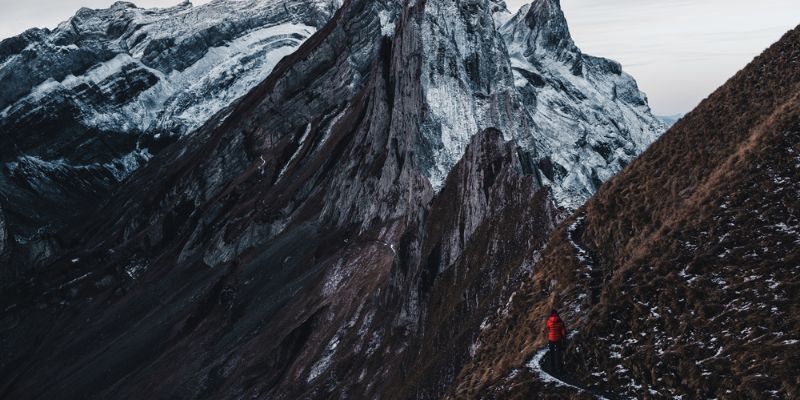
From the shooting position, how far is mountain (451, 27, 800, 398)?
2505cm

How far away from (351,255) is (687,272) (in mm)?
94740

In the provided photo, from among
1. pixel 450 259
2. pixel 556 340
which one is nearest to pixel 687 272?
pixel 556 340

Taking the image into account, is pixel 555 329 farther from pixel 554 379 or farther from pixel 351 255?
pixel 351 255

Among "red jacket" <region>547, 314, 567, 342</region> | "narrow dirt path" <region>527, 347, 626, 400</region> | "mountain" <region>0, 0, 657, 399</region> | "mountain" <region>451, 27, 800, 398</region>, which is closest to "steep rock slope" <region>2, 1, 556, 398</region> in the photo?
"mountain" <region>0, 0, 657, 399</region>

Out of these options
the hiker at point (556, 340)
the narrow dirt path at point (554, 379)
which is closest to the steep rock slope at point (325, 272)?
the narrow dirt path at point (554, 379)

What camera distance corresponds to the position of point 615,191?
37.4 m

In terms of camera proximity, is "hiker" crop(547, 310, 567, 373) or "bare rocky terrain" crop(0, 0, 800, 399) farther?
"hiker" crop(547, 310, 567, 373)

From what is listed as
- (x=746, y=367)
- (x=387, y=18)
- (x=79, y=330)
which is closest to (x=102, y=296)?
(x=79, y=330)

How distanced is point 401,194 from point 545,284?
83028mm

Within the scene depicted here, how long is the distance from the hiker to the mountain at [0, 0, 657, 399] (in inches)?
449

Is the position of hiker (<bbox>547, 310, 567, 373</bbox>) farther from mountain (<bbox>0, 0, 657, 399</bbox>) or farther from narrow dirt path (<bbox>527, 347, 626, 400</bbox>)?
mountain (<bbox>0, 0, 657, 399</bbox>)

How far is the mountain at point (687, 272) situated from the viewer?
986 inches

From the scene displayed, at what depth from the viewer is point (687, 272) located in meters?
28.5

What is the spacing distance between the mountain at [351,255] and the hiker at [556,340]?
37.4 feet
